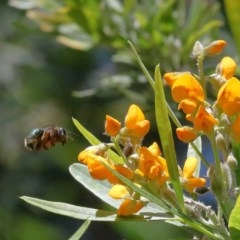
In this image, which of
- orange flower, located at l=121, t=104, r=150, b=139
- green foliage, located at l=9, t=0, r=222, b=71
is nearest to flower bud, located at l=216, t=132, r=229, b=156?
orange flower, located at l=121, t=104, r=150, b=139

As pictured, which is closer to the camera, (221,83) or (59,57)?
(221,83)

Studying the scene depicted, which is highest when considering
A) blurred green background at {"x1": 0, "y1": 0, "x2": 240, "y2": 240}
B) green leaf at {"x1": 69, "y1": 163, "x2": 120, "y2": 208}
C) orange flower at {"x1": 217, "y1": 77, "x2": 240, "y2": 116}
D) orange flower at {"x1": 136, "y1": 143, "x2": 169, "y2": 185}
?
orange flower at {"x1": 217, "y1": 77, "x2": 240, "y2": 116}

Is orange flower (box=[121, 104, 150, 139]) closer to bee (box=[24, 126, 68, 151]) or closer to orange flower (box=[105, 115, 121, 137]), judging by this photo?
orange flower (box=[105, 115, 121, 137])

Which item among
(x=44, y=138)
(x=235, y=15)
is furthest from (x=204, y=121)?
(x=44, y=138)

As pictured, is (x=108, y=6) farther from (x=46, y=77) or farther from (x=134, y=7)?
(x=46, y=77)

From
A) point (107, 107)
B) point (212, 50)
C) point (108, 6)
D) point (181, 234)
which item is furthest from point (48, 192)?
point (212, 50)

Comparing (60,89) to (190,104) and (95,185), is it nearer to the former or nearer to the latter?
(95,185)

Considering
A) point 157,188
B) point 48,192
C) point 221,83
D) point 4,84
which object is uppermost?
point 221,83
